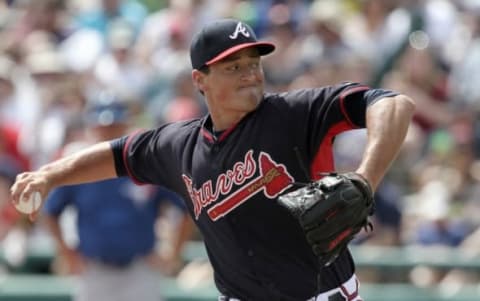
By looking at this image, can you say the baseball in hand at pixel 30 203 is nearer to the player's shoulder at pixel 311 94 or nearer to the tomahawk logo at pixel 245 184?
the tomahawk logo at pixel 245 184

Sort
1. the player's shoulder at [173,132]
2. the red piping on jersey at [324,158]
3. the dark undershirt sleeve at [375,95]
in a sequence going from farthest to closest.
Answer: the player's shoulder at [173,132] < the red piping on jersey at [324,158] < the dark undershirt sleeve at [375,95]

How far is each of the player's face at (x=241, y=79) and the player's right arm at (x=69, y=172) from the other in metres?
0.79

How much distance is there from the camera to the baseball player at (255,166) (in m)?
4.74

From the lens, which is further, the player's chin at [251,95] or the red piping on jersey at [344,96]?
the player's chin at [251,95]

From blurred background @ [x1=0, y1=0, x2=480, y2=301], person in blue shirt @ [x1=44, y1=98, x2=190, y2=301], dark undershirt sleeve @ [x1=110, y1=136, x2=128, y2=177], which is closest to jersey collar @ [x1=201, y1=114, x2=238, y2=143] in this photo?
dark undershirt sleeve @ [x1=110, y1=136, x2=128, y2=177]

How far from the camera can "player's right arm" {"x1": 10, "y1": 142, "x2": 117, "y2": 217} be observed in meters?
5.07

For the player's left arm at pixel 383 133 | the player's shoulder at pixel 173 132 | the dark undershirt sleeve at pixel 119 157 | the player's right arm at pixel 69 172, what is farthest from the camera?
the dark undershirt sleeve at pixel 119 157

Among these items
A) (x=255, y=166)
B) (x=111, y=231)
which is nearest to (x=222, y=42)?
(x=255, y=166)

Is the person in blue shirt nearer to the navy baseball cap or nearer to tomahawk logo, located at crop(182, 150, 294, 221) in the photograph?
tomahawk logo, located at crop(182, 150, 294, 221)

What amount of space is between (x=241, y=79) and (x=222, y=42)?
0.55 ft

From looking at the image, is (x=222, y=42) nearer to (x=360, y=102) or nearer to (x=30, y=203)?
(x=360, y=102)

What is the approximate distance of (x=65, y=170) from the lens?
5.29m

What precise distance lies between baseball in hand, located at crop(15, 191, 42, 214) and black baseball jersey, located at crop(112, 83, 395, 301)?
66 cm

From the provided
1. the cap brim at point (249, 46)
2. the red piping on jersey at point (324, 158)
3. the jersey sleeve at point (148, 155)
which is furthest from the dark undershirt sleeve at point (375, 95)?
the jersey sleeve at point (148, 155)
